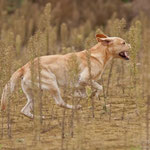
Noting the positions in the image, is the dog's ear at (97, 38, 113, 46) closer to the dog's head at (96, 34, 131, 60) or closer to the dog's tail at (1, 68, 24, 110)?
the dog's head at (96, 34, 131, 60)

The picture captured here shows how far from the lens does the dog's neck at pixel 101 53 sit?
6.82 metres

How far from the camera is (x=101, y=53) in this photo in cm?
688

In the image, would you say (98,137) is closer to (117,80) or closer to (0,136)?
(0,136)

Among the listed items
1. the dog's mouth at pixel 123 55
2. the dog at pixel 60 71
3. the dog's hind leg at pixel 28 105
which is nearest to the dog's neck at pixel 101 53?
the dog at pixel 60 71

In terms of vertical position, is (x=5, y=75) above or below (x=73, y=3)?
below

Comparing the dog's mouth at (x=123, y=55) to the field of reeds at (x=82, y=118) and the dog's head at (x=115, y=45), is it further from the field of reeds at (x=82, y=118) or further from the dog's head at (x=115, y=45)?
the field of reeds at (x=82, y=118)

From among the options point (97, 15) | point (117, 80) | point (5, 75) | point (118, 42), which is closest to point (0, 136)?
point (5, 75)

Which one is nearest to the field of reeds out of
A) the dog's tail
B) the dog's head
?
the dog's tail

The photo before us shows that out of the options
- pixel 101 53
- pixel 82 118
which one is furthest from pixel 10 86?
pixel 101 53

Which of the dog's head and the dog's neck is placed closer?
the dog's neck

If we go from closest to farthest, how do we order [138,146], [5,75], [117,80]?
[138,146], [5,75], [117,80]

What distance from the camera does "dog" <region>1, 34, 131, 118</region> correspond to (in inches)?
241

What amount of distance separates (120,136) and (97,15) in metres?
9.20

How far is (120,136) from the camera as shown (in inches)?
210
